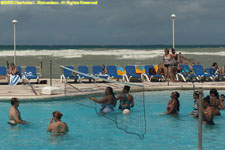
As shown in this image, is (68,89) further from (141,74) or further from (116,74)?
(141,74)

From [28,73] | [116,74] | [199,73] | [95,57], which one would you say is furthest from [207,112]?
[95,57]

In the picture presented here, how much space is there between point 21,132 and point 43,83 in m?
9.35

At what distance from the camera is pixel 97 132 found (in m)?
11.8

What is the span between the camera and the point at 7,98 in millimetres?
15781

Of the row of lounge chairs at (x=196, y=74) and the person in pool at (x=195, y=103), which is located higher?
the row of lounge chairs at (x=196, y=74)

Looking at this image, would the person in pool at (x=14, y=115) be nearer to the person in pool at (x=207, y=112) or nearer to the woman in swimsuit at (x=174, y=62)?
the person in pool at (x=207, y=112)

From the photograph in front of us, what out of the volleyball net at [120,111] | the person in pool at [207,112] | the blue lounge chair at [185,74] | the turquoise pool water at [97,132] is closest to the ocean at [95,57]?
the blue lounge chair at [185,74]

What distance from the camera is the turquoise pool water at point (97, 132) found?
33.6 feet

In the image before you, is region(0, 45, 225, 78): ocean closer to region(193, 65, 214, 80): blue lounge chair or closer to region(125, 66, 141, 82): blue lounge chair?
region(125, 66, 141, 82): blue lounge chair

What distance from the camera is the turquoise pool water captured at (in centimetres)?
1025

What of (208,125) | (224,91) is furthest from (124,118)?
(224,91)

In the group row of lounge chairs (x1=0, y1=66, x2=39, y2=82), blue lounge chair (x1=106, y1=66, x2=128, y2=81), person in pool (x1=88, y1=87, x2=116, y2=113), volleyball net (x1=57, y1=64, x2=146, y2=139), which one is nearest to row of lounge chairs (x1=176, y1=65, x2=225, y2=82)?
blue lounge chair (x1=106, y1=66, x2=128, y2=81)

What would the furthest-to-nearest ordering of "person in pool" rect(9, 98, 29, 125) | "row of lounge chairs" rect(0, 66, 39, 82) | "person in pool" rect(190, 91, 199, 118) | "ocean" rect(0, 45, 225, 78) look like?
"ocean" rect(0, 45, 225, 78) < "row of lounge chairs" rect(0, 66, 39, 82) < "person in pool" rect(190, 91, 199, 118) < "person in pool" rect(9, 98, 29, 125)

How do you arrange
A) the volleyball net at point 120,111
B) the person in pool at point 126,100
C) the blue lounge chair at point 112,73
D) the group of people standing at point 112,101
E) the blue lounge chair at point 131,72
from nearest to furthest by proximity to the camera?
1. the volleyball net at point 120,111
2. the group of people standing at point 112,101
3. the person in pool at point 126,100
4. the blue lounge chair at point 112,73
5. the blue lounge chair at point 131,72
